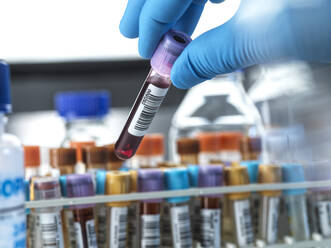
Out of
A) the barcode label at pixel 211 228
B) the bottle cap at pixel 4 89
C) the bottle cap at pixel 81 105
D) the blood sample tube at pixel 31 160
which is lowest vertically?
the barcode label at pixel 211 228

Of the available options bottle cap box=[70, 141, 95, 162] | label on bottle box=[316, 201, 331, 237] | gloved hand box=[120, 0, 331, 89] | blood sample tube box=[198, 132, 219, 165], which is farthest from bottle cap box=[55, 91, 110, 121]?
label on bottle box=[316, 201, 331, 237]

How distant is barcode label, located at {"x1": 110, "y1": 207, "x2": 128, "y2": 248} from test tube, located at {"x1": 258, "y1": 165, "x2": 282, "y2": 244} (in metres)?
0.28

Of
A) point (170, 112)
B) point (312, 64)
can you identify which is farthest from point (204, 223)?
point (170, 112)

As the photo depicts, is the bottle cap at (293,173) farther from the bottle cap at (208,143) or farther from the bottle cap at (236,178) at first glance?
the bottle cap at (208,143)

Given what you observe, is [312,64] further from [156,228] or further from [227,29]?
[156,228]

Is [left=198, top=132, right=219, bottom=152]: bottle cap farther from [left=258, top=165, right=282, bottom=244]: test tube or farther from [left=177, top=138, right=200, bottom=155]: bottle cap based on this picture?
[left=258, top=165, right=282, bottom=244]: test tube

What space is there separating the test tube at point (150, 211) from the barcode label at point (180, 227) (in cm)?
3

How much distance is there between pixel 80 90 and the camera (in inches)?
77.9

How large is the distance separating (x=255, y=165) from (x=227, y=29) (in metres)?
0.32

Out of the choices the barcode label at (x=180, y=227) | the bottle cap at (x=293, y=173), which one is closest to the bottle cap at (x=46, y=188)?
the barcode label at (x=180, y=227)

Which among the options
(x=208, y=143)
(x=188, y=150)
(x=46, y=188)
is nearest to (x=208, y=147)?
(x=208, y=143)

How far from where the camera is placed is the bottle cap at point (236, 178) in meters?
0.74

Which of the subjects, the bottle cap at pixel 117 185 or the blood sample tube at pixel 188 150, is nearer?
the bottle cap at pixel 117 185

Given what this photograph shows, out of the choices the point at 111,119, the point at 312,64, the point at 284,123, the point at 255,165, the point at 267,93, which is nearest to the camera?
the point at 312,64
